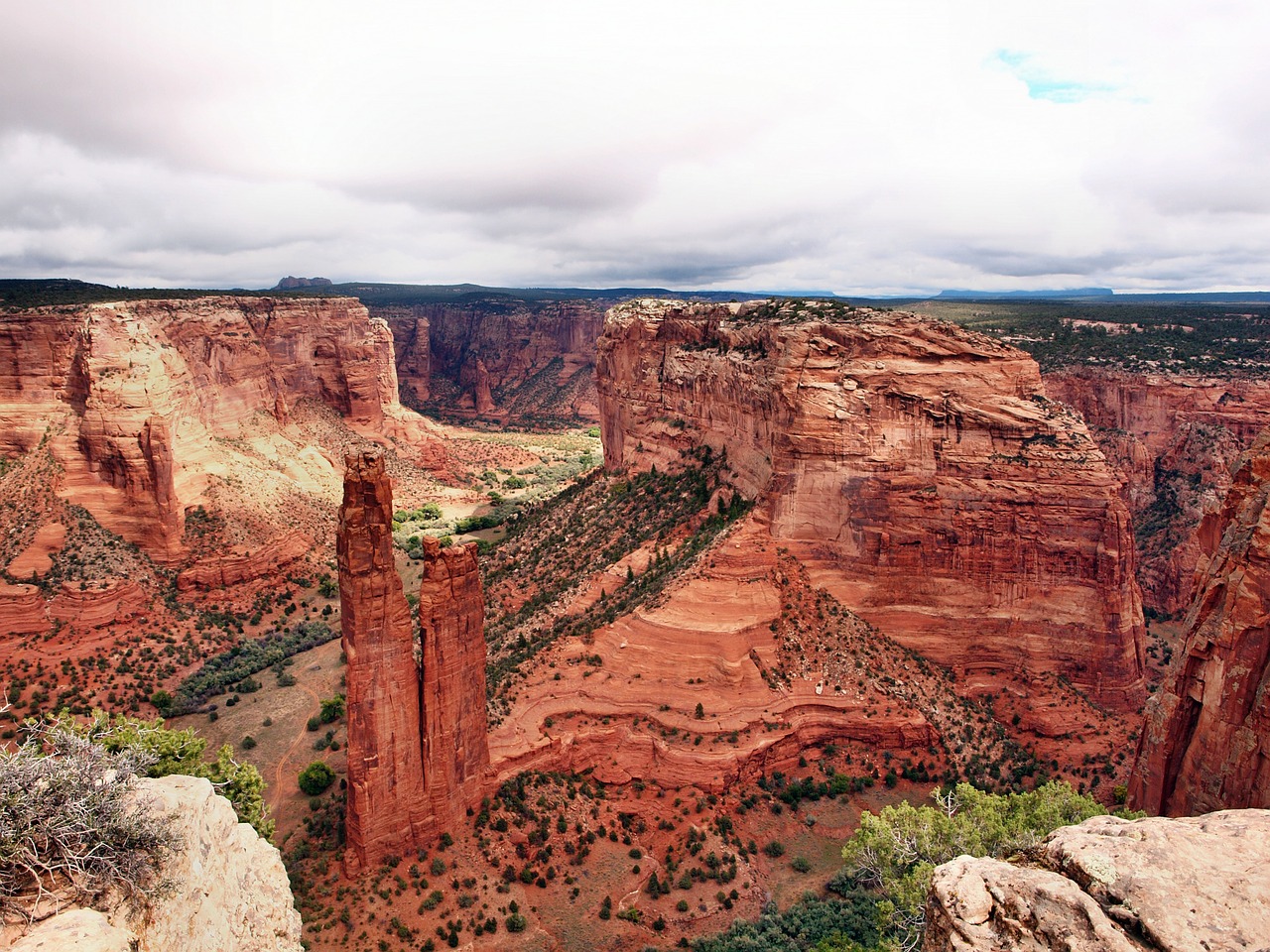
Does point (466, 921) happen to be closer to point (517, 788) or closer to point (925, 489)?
point (517, 788)

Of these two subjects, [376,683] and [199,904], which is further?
[376,683]

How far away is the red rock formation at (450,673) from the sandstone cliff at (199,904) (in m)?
11.2

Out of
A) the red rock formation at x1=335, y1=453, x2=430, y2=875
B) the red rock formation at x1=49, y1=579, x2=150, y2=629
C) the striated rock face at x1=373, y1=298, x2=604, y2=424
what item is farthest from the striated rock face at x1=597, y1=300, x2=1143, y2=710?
the striated rock face at x1=373, y1=298, x2=604, y2=424

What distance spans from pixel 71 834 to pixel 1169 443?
83276 mm

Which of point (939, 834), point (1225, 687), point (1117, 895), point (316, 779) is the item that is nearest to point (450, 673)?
point (316, 779)

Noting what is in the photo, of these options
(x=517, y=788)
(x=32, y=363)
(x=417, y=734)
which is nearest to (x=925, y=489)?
(x=517, y=788)

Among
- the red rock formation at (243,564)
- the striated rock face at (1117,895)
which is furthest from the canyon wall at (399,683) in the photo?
the red rock formation at (243,564)

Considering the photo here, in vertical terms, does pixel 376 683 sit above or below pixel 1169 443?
below

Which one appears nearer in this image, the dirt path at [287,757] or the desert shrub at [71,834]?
the desert shrub at [71,834]

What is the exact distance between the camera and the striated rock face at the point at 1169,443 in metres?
61.3

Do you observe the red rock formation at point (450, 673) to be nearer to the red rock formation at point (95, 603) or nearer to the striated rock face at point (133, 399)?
the red rock formation at point (95, 603)

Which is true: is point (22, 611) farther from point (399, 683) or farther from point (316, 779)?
point (399, 683)

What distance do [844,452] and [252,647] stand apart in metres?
40.4

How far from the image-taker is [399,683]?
88.9ft
